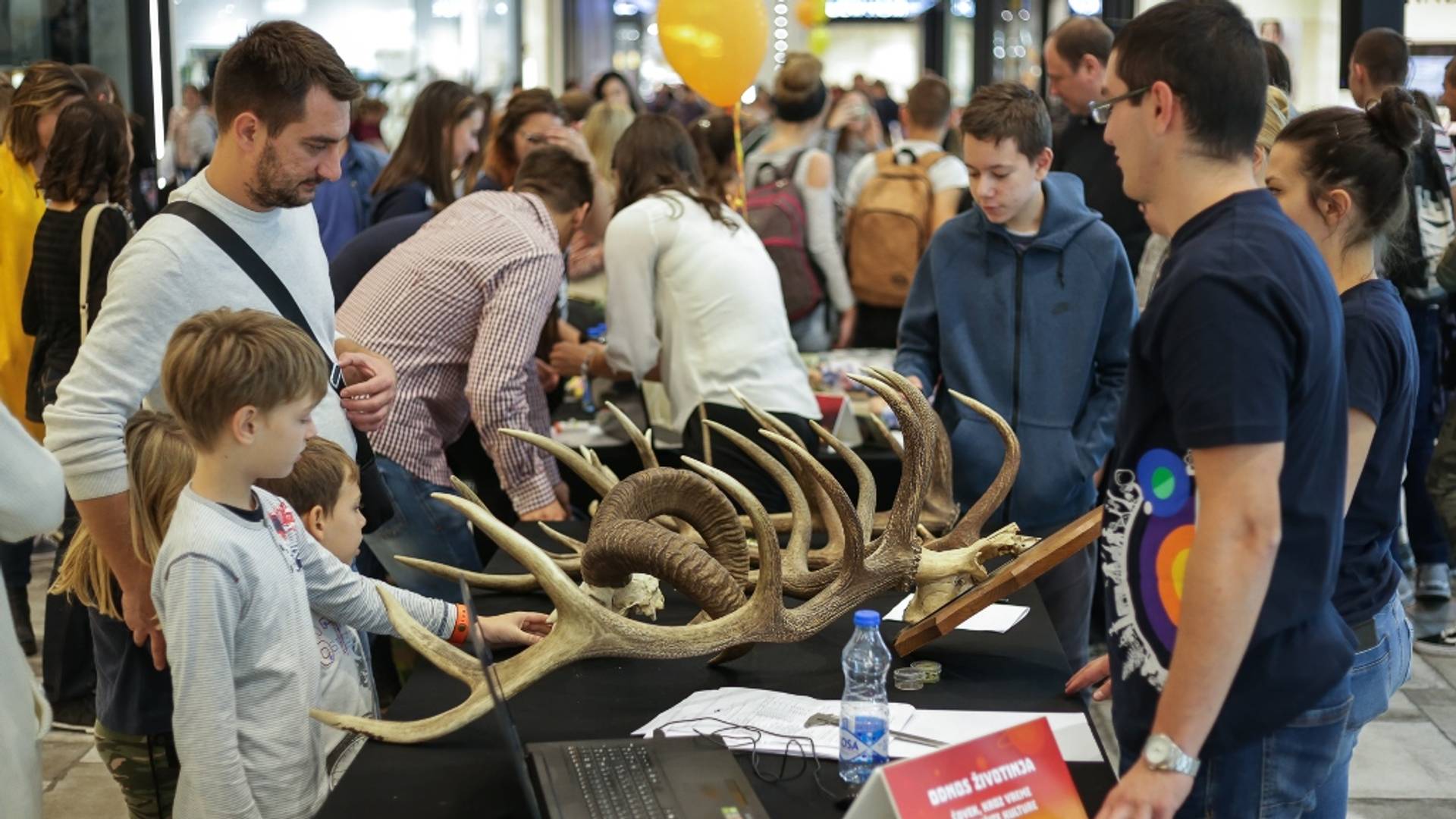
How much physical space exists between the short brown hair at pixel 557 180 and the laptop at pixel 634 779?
6.46 ft

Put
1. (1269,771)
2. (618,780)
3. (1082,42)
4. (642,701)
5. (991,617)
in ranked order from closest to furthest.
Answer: (1269,771), (618,780), (642,701), (991,617), (1082,42)

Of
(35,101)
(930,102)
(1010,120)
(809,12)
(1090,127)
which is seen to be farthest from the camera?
(809,12)

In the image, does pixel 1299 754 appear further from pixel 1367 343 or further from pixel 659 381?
pixel 659 381

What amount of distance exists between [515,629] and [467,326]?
3.80 feet

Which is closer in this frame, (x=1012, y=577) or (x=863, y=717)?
(x=863, y=717)

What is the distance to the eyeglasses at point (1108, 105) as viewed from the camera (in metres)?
1.63

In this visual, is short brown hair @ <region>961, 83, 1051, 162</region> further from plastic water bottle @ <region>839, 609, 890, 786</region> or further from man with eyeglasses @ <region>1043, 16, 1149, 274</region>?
man with eyeglasses @ <region>1043, 16, 1149, 274</region>

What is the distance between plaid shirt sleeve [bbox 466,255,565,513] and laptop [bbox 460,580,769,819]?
4.58ft

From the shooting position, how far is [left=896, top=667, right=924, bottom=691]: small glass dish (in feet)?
7.84

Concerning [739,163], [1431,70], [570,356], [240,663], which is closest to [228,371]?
[240,663]

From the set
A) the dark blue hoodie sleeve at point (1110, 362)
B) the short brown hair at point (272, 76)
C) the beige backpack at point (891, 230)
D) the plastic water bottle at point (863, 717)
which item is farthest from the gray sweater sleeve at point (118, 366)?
the beige backpack at point (891, 230)

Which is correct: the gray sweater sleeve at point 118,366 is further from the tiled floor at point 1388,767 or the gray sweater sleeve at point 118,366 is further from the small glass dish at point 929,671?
the tiled floor at point 1388,767

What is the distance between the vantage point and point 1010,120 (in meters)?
3.28

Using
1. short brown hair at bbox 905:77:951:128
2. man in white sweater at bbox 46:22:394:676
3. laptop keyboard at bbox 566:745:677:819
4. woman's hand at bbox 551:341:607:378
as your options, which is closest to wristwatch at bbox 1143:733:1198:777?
laptop keyboard at bbox 566:745:677:819
